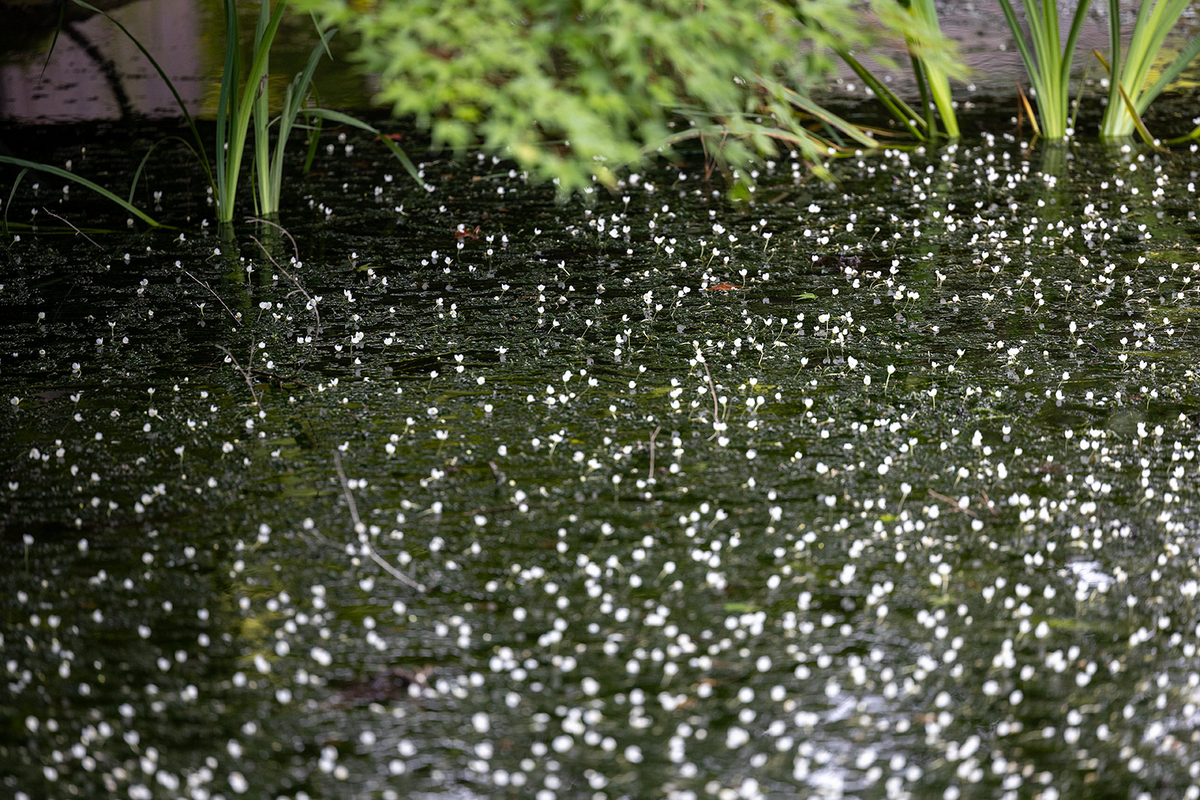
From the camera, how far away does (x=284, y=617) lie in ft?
10.3

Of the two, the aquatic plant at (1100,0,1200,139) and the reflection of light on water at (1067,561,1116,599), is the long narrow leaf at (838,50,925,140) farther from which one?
the reflection of light on water at (1067,561,1116,599)

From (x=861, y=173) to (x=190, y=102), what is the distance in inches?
206

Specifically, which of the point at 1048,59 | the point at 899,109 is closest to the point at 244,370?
the point at 899,109

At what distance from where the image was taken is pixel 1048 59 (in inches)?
275

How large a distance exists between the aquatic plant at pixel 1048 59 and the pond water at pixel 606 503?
1.15 metres

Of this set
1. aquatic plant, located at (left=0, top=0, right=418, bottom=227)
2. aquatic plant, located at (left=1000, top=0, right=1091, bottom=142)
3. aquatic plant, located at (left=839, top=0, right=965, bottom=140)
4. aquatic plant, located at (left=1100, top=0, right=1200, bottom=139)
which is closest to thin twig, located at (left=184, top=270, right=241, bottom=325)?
aquatic plant, located at (left=0, top=0, right=418, bottom=227)

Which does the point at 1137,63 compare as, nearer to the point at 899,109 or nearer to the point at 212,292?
the point at 899,109

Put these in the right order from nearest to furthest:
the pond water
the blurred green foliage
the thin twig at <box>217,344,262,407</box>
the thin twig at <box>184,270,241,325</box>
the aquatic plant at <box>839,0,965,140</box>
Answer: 1. the pond water
2. the blurred green foliage
3. the thin twig at <box>217,344,262,407</box>
4. the thin twig at <box>184,270,241,325</box>
5. the aquatic plant at <box>839,0,965,140</box>

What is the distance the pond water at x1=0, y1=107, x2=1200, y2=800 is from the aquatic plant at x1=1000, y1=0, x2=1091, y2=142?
3.77 feet

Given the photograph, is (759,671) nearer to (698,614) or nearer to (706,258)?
(698,614)

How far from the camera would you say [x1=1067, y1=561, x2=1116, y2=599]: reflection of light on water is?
10.7 ft


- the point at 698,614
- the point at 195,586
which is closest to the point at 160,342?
the point at 195,586

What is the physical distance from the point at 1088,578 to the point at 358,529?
7.60 ft

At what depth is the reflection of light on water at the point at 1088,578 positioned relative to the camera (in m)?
3.26
